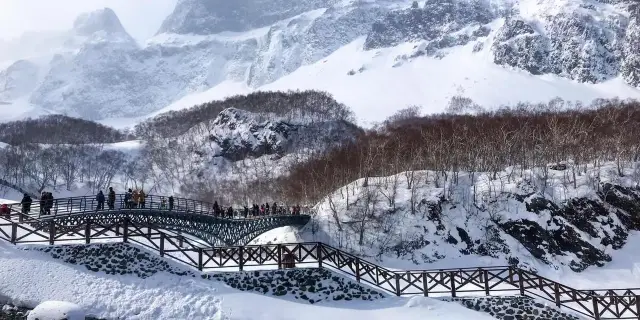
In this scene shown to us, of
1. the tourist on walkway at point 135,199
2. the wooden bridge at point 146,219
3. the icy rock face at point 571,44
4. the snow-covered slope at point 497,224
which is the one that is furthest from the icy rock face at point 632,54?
the tourist on walkway at point 135,199

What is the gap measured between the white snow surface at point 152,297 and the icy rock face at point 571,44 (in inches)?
6887

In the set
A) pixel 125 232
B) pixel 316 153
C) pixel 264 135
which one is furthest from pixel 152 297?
pixel 264 135

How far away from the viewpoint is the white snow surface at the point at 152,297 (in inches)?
702

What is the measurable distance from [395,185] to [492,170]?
13828mm

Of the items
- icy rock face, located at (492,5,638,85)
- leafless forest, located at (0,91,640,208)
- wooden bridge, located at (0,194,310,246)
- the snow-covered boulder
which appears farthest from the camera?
icy rock face, located at (492,5,638,85)

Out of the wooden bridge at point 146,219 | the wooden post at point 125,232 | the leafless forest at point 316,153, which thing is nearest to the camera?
the wooden post at point 125,232

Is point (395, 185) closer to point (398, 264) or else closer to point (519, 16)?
point (398, 264)

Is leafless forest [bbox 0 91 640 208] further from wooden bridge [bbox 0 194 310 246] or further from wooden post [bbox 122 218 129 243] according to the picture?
wooden post [bbox 122 218 129 243]

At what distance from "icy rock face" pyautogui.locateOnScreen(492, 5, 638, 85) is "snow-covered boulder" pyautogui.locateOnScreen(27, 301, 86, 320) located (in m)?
184

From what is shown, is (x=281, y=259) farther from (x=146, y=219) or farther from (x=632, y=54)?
(x=632, y=54)

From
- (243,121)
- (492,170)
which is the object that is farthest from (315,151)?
(492,170)

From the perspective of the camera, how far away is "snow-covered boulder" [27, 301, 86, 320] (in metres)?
14.6

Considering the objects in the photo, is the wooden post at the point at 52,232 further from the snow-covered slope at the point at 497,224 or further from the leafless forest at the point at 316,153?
the leafless forest at the point at 316,153

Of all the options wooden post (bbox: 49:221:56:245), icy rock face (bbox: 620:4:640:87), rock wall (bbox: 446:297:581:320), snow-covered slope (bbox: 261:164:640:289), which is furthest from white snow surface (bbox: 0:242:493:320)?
icy rock face (bbox: 620:4:640:87)
